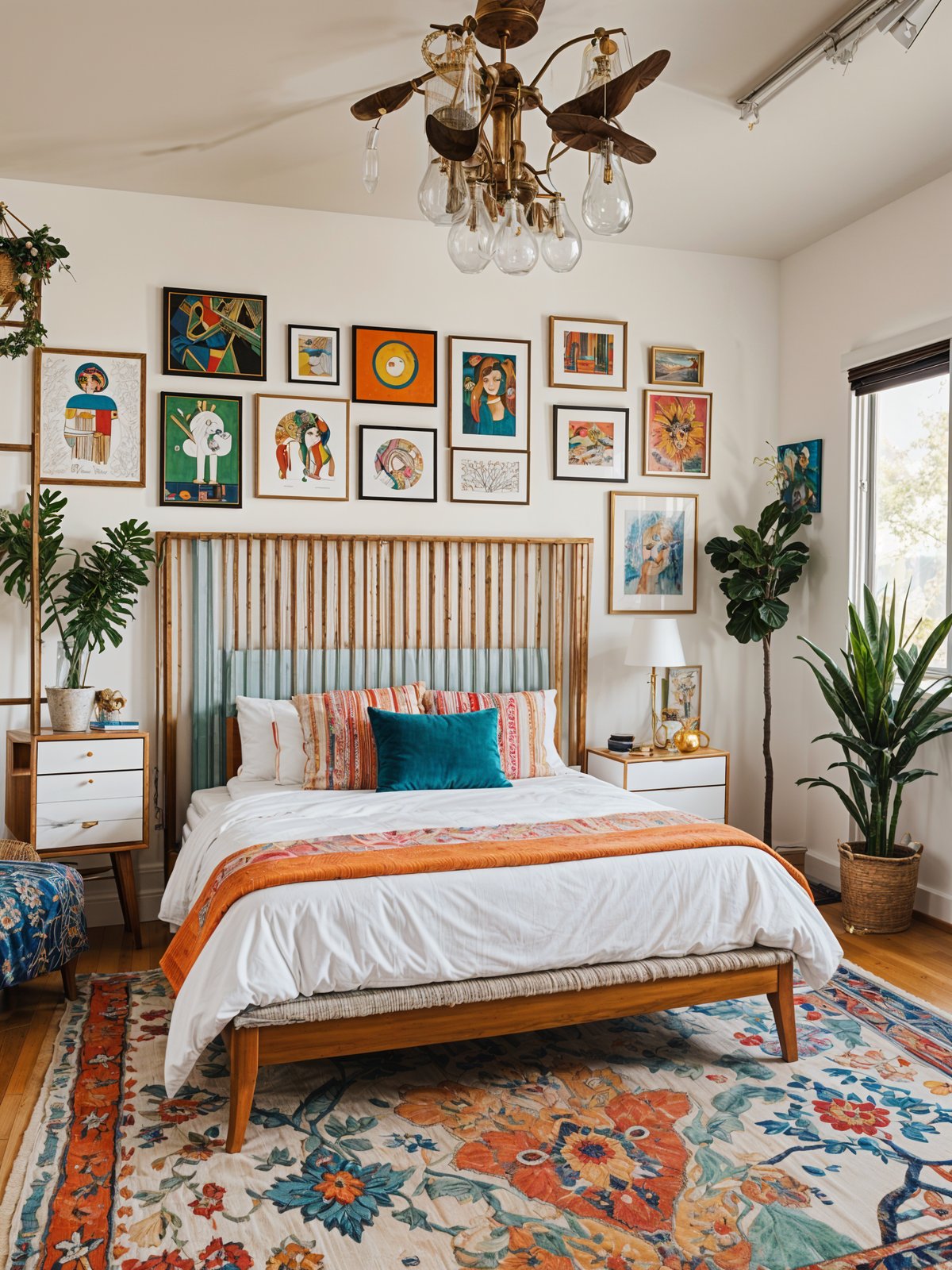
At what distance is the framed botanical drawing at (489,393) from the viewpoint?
4672 millimetres

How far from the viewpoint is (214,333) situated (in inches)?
171

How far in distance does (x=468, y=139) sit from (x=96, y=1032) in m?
2.75

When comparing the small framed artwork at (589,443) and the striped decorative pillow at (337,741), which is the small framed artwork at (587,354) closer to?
the small framed artwork at (589,443)

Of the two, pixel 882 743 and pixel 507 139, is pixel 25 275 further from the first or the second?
pixel 882 743

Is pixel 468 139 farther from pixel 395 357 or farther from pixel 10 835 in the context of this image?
pixel 10 835

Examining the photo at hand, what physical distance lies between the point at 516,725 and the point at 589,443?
1.50 metres

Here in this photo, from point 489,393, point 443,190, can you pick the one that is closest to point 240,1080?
point 443,190

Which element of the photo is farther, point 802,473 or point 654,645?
point 802,473

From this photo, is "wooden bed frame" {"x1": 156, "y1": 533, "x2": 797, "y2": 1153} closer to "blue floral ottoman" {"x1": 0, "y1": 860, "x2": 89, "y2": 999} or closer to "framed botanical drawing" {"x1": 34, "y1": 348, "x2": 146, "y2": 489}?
"framed botanical drawing" {"x1": 34, "y1": 348, "x2": 146, "y2": 489}

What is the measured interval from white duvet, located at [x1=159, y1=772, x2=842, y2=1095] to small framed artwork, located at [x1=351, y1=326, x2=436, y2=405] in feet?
6.92

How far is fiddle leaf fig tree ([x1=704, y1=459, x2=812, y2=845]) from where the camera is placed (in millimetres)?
4734

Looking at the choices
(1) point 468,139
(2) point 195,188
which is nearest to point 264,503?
(2) point 195,188

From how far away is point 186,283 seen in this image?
14.1ft

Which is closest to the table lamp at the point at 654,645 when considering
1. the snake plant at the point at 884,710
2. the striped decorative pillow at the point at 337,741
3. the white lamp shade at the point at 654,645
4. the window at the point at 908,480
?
the white lamp shade at the point at 654,645
